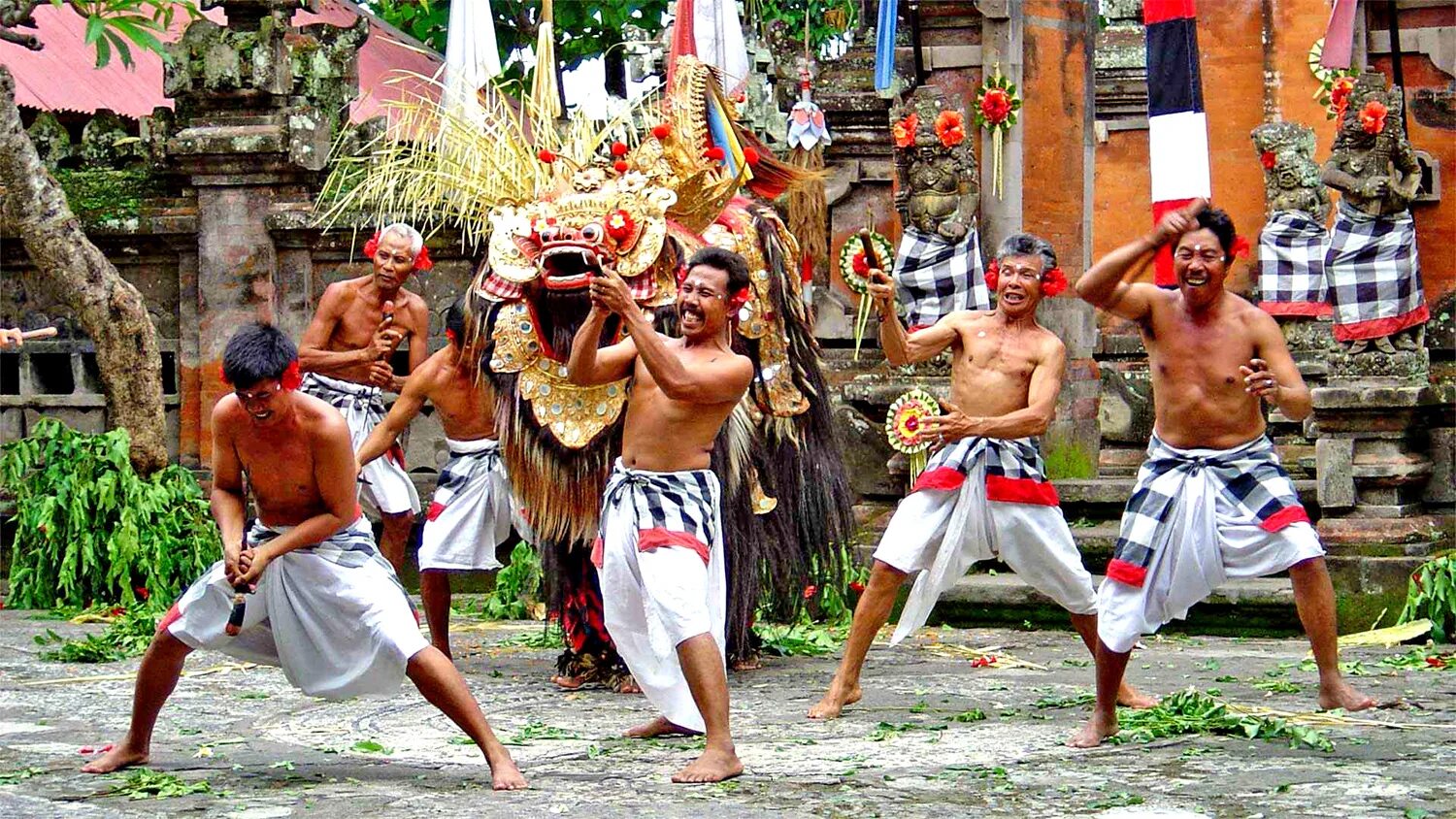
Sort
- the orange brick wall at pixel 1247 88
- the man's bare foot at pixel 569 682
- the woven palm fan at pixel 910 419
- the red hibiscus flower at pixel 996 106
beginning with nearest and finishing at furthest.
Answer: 1. the woven palm fan at pixel 910 419
2. the man's bare foot at pixel 569 682
3. the red hibiscus flower at pixel 996 106
4. the orange brick wall at pixel 1247 88

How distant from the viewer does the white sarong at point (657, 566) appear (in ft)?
21.6

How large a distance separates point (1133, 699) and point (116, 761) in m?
3.37

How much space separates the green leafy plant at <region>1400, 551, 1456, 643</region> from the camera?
30.5 ft

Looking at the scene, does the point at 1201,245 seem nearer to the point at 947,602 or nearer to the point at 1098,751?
the point at 1098,751

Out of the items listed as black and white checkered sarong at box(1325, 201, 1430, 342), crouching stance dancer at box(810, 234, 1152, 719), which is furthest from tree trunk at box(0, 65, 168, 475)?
black and white checkered sarong at box(1325, 201, 1430, 342)

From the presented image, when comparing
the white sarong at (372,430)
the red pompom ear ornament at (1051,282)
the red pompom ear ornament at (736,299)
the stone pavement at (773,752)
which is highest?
the red pompom ear ornament at (1051,282)

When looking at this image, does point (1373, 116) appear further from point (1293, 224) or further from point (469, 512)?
point (469, 512)

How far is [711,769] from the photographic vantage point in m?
6.14

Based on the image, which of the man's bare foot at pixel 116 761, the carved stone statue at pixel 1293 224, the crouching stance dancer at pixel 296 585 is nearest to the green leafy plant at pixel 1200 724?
the crouching stance dancer at pixel 296 585

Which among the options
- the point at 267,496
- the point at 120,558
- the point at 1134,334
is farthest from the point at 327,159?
the point at 267,496

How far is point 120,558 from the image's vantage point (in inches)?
444

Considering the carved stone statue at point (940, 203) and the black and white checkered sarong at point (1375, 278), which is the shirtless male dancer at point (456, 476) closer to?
the carved stone statue at point (940, 203)

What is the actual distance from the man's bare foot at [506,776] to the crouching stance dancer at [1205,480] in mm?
1805

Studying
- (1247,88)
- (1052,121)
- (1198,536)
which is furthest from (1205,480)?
(1247,88)
